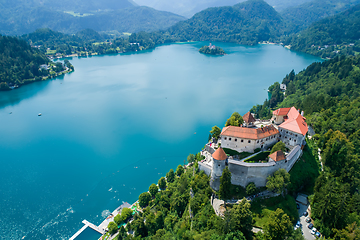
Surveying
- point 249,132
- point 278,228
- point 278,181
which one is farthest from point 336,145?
point 278,228

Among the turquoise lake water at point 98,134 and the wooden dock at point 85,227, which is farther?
the turquoise lake water at point 98,134

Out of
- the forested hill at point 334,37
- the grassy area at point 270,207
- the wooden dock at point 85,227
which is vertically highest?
the forested hill at point 334,37

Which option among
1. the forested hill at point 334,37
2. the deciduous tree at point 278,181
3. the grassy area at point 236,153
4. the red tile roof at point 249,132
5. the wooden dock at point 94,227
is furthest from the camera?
the forested hill at point 334,37

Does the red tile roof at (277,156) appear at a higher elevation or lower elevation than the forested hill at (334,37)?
lower

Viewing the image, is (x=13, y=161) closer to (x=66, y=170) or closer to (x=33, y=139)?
(x=33, y=139)

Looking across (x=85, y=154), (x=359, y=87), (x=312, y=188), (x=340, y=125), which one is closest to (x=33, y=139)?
(x=85, y=154)

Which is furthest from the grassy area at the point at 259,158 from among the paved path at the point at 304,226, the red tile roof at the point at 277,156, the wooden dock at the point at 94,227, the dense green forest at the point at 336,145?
the wooden dock at the point at 94,227

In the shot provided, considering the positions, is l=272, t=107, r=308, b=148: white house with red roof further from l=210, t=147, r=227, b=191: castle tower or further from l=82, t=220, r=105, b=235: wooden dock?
l=82, t=220, r=105, b=235: wooden dock

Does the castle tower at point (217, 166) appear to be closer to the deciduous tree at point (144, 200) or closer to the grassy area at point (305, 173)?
the grassy area at point (305, 173)
